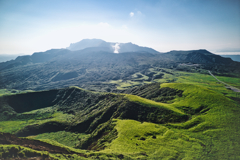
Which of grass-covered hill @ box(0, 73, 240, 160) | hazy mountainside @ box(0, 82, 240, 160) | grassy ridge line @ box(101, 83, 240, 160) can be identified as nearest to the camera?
grassy ridge line @ box(101, 83, 240, 160)

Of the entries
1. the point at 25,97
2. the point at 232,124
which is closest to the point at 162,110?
the point at 232,124

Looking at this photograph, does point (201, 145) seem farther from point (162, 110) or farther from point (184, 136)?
point (162, 110)

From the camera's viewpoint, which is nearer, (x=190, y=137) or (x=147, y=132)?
(x=190, y=137)

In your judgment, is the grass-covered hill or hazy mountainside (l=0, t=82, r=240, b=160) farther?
hazy mountainside (l=0, t=82, r=240, b=160)

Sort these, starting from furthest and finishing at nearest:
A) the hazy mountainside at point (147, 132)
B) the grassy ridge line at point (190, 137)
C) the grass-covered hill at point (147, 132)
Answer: the hazy mountainside at point (147, 132)
the grass-covered hill at point (147, 132)
the grassy ridge line at point (190, 137)

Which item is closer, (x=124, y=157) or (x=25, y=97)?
(x=124, y=157)

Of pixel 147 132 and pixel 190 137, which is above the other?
pixel 190 137

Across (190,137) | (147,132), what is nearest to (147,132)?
(147,132)

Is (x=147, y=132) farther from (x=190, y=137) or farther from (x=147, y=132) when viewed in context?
(x=190, y=137)
